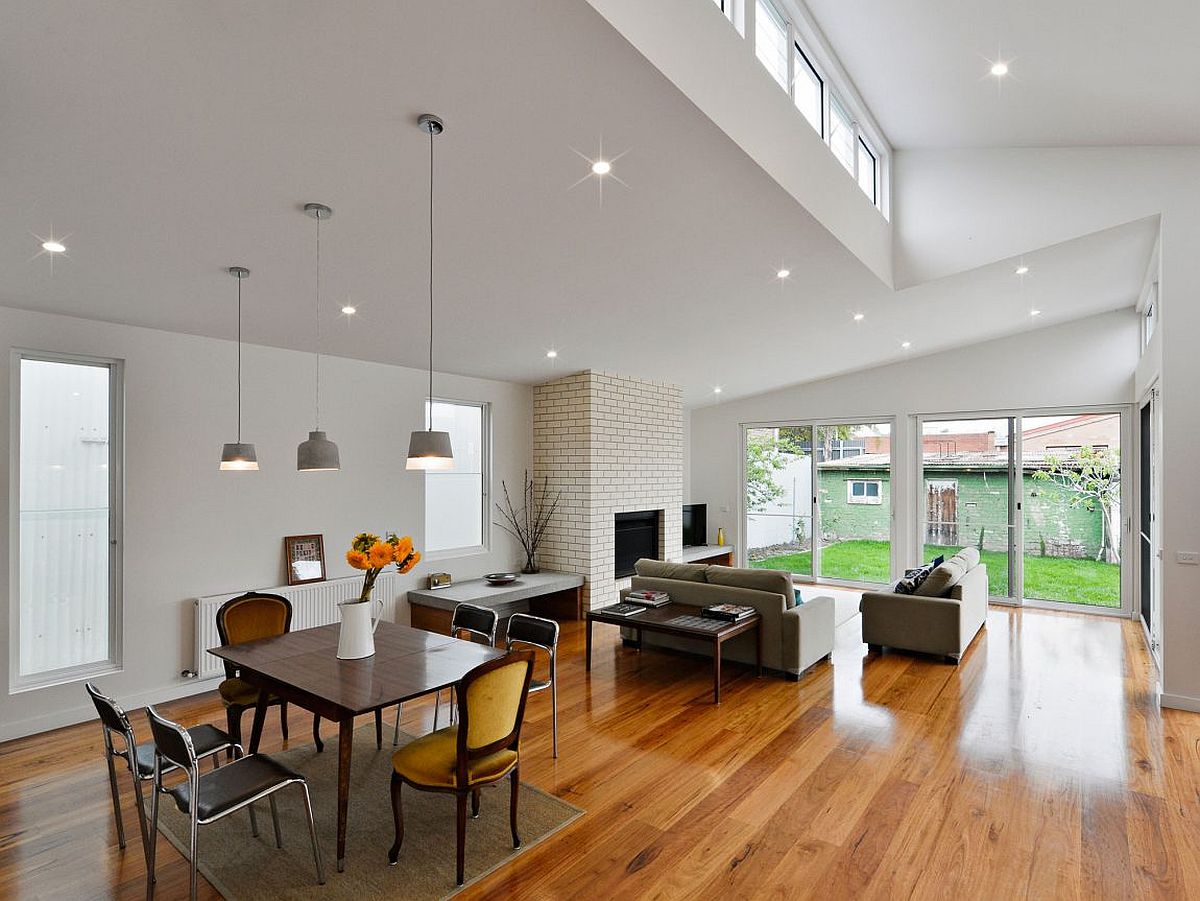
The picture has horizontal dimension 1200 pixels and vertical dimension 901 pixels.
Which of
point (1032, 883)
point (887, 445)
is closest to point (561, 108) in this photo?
point (1032, 883)

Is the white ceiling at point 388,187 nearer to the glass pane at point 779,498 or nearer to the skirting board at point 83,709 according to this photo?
the skirting board at point 83,709

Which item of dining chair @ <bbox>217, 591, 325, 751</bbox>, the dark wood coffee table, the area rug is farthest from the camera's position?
the dark wood coffee table

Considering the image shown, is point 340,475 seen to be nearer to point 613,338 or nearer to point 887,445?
point 613,338

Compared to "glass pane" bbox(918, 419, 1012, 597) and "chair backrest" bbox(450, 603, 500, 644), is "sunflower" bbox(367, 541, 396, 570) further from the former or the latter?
"glass pane" bbox(918, 419, 1012, 597)

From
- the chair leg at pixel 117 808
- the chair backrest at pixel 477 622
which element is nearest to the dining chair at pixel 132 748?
the chair leg at pixel 117 808

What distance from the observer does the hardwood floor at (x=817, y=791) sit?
2531 millimetres

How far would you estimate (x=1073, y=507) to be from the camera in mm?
7199

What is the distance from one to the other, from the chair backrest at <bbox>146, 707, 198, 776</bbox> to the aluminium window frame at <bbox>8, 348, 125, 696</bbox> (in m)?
2.41

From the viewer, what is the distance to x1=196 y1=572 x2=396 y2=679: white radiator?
4.52 metres

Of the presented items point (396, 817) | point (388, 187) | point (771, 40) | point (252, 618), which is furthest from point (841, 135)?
point (252, 618)

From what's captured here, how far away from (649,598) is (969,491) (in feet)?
15.5

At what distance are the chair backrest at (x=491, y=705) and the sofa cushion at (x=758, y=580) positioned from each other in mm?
2771

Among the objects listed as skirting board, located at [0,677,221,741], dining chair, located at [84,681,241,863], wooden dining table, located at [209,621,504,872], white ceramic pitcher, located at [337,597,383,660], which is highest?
white ceramic pitcher, located at [337,597,383,660]

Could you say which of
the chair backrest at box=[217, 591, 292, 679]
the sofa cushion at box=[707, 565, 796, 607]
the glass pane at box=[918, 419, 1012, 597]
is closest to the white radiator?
the chair backrest at box=[217, 591, 292, 679]
